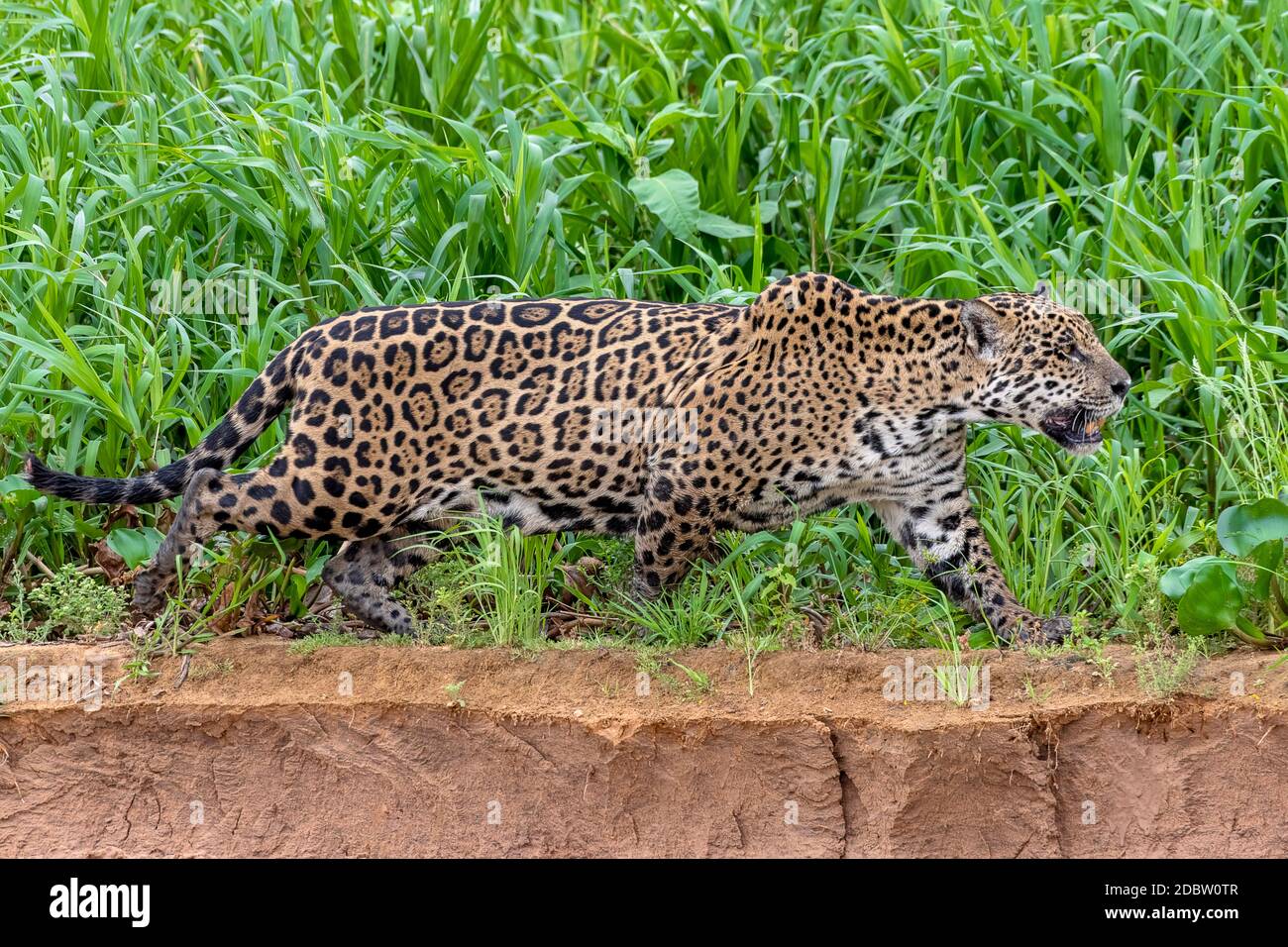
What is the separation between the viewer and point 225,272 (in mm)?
7730

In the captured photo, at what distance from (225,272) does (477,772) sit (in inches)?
115

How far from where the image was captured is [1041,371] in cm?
651

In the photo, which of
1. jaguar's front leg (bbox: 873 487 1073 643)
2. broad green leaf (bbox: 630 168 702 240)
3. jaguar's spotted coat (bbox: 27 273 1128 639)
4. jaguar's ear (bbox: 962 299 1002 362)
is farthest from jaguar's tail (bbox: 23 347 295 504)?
jaguar's ear (bbox: 962 299 1002 362)

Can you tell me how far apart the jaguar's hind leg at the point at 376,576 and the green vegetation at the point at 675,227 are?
0.16 metres

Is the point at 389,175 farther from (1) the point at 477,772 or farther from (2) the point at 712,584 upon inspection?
(1) the point at 477,772

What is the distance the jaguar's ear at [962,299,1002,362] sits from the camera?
647cm

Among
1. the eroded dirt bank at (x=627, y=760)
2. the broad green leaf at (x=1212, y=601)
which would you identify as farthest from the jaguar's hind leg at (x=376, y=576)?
the broad green leaf at (x=1212, y=601)

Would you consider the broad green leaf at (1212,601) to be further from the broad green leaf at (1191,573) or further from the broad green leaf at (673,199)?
the broad green leaf at (673,199)

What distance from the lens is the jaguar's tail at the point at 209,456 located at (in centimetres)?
646

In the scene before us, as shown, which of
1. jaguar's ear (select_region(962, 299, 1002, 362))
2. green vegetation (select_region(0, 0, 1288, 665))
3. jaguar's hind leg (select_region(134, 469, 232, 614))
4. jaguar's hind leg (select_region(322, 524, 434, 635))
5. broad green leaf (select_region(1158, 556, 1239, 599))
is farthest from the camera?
jaguar's hind leg (select_region(322, 524, 434, 635))

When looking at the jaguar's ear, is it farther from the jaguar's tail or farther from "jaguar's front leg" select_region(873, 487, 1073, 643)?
the jaguar's tail

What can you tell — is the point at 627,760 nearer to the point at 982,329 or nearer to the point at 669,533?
the point at 669,533

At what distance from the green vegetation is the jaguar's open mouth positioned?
0.25 metres

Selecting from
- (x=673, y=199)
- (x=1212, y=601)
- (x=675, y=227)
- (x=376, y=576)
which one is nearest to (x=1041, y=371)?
(x=1212, y=601)
